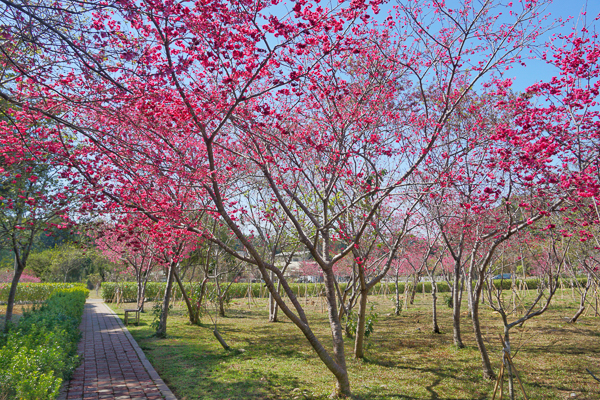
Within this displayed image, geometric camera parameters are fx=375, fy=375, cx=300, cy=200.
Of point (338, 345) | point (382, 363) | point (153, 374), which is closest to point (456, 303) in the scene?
point (382, 363)

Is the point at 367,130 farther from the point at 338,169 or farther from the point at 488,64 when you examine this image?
the point at 488,64

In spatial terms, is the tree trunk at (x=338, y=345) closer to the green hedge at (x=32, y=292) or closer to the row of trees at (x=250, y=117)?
the row of trees at (x=250, y=117)

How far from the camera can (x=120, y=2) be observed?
328 centimetres

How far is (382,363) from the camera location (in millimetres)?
6883

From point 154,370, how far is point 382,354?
14.2 ft

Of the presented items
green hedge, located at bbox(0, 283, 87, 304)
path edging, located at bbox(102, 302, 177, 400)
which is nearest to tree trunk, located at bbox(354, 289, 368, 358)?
path edging, located at bbox(102, 302, 177, 400)

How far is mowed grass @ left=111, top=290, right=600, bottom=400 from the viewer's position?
5.36m

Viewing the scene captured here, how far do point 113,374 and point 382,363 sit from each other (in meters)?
4.62

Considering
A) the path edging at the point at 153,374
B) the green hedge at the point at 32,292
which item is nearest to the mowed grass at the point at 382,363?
the path edging at the point at 153,374

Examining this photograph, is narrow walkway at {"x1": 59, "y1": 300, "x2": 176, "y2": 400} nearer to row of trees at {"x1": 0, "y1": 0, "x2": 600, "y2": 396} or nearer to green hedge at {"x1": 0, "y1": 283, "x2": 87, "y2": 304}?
row of trees at {"x1": 0, "y1": 0, "x2": 600, "y2": 396}

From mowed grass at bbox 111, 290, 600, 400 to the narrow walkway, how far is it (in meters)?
0.26

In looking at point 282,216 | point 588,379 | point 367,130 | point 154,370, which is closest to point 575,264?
point 588,379

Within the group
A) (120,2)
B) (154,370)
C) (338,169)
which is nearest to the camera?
(120,2)

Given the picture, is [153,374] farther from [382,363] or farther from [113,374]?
[382,363]
